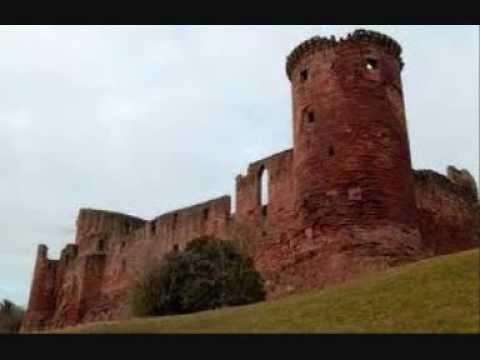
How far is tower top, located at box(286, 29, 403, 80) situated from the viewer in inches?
924

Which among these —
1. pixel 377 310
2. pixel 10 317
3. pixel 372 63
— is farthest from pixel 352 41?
pixel 10 317

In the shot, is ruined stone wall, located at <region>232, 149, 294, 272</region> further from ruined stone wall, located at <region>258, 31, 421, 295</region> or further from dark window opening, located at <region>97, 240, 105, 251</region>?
dark window opening, located at <region>97, 240, 105, 251</region>

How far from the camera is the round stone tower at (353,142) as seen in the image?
20859 millimetres

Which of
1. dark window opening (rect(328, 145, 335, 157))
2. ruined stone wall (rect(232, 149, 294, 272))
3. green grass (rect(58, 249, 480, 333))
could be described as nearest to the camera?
green grass (rect(58, 249, 480, 333))

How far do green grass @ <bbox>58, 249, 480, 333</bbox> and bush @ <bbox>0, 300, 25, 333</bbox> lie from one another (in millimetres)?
38718

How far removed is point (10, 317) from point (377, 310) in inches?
2069

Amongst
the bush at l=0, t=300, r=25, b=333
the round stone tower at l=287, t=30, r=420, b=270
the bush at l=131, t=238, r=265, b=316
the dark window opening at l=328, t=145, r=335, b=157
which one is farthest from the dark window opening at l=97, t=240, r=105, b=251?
the dark window opening at l=328, t=145, r=335, b=157

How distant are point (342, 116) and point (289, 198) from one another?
7003 mm

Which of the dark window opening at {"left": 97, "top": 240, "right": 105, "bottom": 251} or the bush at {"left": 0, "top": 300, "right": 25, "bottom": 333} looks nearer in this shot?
the dark window opening at {"left": 97, "top": 240, "right": 105, "bottom": 251}

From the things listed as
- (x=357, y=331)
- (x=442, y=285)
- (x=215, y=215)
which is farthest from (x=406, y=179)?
(x=215, y=215)

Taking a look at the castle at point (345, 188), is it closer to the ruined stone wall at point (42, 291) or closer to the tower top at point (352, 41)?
the tower top at point (352, 41)

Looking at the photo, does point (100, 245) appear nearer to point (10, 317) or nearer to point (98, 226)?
Answer: point (98, 226)

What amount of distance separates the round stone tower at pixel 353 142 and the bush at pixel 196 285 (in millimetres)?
2349
